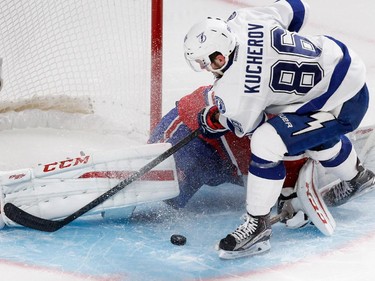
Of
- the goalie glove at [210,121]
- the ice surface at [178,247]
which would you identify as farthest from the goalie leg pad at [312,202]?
the goalie glove at [210,121]

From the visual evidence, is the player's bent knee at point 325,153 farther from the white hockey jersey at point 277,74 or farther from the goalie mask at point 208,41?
the goalie mask at point 208,41

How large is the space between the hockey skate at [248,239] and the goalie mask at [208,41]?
18.5 inches

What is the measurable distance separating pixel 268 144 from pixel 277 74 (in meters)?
0.20

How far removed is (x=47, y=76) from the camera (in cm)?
345

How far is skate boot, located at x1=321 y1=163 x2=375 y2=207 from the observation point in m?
2.79

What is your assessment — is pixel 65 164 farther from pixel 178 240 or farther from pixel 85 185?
pixel 178 240

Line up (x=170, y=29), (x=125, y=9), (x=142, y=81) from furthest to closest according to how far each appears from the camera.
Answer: (x=170, y=29)
(x=125, y=9)
(x=142, y=81)

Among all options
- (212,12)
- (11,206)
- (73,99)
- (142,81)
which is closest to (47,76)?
(73,99)

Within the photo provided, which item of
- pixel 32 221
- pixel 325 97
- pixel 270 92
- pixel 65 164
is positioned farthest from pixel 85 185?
pixel 325 97

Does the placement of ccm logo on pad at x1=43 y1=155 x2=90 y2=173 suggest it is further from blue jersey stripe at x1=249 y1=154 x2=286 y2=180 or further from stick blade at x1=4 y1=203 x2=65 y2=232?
blue jersey stripe at x1=249 y1=154 x2=286 y2=180

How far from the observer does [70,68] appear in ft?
11.4

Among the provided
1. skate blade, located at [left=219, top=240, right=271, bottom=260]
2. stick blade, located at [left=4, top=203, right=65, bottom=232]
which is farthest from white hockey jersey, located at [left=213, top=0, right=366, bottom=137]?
stick blade, located at [left=4, top=203, right=65, bottom=232]

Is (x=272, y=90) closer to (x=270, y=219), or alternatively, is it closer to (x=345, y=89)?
(x=345, y=89)

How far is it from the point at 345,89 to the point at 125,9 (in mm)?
1424
